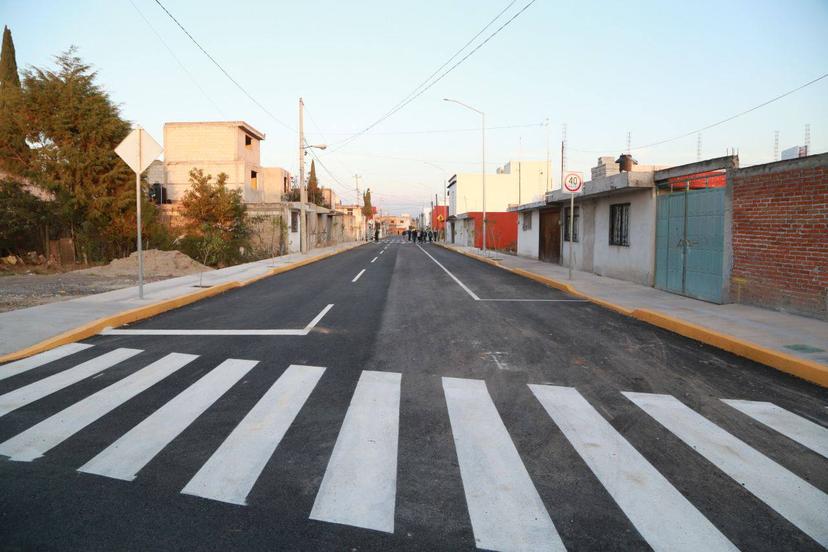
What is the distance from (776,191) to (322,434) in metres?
9.79

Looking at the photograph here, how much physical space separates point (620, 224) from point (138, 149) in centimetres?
1388

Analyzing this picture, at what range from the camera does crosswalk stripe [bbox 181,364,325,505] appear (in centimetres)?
354

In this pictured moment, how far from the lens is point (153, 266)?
62.7 feet

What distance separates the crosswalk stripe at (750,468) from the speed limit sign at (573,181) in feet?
36.6

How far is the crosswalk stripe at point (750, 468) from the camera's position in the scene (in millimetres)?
3277

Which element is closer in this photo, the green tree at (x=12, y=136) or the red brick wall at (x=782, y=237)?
the red brick wall at (x=782, y=237)

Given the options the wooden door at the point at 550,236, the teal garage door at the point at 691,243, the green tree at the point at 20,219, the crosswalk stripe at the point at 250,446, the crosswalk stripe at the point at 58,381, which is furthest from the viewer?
the wooden door at the point at 550,236

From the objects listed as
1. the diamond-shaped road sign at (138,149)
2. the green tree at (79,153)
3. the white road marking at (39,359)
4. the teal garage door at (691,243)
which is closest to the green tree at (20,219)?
the green tree at (79,153)

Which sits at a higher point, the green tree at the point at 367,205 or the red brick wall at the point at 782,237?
the green tree at the point at 367,205

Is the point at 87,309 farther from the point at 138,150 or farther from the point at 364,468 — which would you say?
the point at 364,468

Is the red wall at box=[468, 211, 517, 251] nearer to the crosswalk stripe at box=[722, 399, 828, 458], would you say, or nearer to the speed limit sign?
the speed limit sign

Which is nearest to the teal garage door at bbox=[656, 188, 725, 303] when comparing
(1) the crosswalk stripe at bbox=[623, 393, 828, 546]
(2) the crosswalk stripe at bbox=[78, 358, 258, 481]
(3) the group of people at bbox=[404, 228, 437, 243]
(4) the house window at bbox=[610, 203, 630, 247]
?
(4) the house window at bbox=[610, 203, 630, 247]

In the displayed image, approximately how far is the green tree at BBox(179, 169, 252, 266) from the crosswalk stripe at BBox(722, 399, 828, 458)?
77.4ft

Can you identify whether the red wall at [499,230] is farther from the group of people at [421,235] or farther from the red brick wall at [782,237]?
the red brick wall at [782,237]
